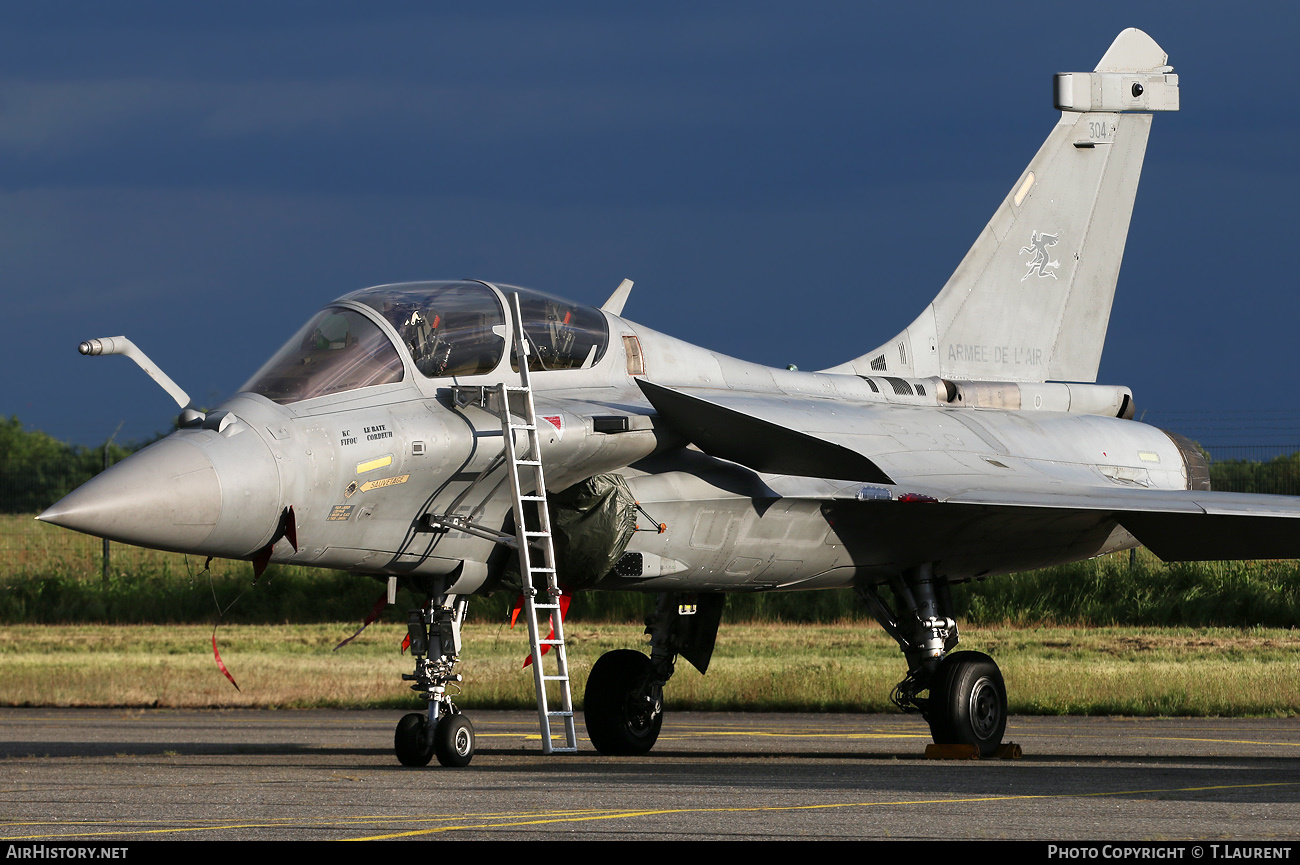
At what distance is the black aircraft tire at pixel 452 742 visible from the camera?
34.9ft

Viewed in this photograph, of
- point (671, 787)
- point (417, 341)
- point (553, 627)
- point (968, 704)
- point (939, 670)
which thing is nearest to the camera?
point (671, 787)

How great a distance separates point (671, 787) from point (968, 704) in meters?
4.15

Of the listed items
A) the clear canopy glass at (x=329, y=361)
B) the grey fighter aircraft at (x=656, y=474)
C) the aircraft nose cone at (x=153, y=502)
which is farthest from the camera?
the clear canopy glass at (x=329, y=361)

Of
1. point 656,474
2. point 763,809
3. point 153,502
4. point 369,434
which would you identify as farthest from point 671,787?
point 153,502

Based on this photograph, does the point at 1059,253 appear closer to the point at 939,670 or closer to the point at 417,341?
the point at 939,670

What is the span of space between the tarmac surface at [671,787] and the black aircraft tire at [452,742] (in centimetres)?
11

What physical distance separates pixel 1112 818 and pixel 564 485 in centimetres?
478

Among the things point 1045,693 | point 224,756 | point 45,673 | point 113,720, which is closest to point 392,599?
point 224,756

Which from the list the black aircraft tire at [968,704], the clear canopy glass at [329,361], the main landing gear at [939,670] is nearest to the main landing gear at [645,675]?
the main landing gear at [939,670]

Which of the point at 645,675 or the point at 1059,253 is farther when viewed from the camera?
the point at 1059,253

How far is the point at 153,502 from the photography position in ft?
29.0

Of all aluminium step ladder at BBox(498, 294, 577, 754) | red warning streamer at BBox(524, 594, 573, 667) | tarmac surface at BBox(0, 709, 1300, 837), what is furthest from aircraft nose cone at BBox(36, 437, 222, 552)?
red warning streamer at BBox(524, 594, 573, 667)

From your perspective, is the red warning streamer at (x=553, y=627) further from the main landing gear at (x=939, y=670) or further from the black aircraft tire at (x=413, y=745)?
the main landing gear at (x=939, y=670)
